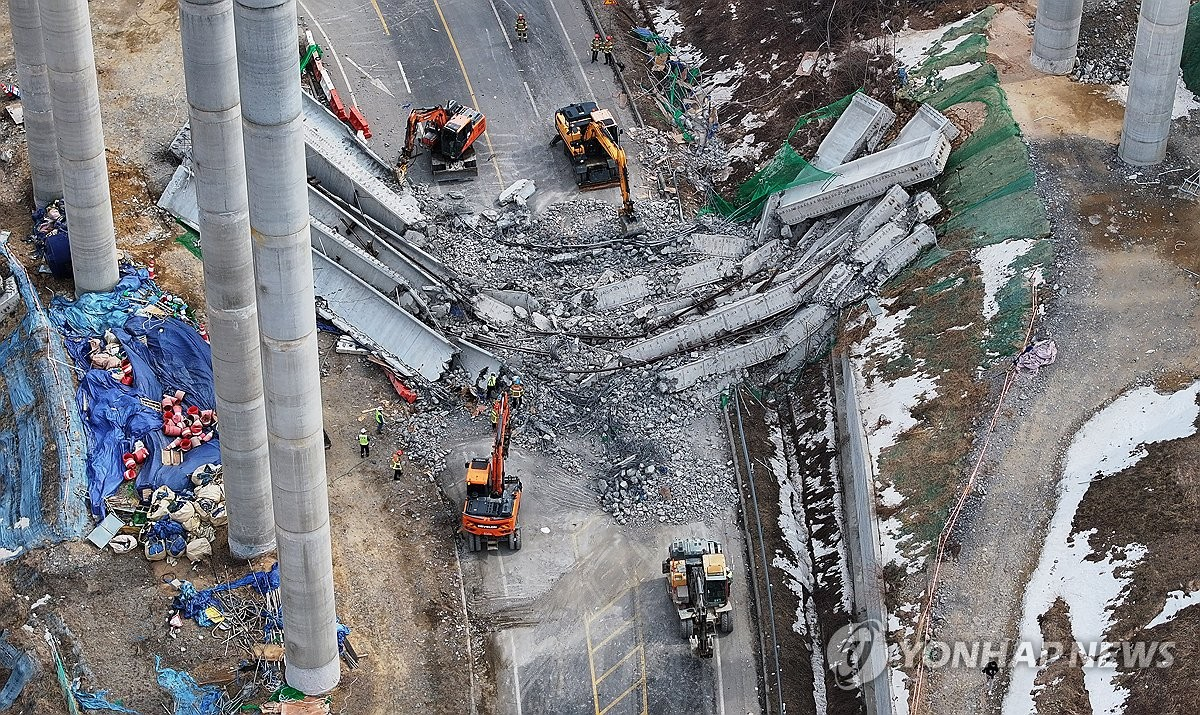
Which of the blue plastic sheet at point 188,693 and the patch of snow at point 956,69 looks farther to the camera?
the patch of snow at point 956,69

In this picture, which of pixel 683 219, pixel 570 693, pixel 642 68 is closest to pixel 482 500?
pixel 570 693

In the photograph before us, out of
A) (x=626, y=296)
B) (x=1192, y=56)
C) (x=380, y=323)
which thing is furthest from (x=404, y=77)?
(x=1192, y=56)

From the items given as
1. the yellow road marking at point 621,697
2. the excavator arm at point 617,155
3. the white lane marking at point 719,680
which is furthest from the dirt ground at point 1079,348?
the excavator arm at point 617,155

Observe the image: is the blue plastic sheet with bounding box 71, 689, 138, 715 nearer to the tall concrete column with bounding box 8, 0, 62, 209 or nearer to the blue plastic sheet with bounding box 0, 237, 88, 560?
the blue plastic sheet with bounding box 0, 237, 88, 560

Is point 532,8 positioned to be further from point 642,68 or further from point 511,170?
point 511,170

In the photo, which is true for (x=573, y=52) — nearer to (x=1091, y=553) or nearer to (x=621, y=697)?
(x=621, y=697)

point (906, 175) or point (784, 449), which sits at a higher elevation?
point (906, 175)

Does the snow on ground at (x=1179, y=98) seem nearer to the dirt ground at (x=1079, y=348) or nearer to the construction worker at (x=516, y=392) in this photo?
the dirt ground at (x=1079, y=348)
